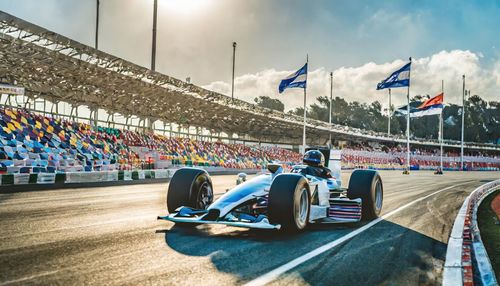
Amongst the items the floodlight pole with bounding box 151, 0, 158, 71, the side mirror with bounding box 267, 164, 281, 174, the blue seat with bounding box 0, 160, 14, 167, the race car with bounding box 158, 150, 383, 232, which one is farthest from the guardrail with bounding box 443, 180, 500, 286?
the floodlight pole with bounding box 151, 0, 158, 71

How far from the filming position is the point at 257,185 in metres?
7.51

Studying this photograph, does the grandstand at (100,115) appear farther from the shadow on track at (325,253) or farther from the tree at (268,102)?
the tree at (268,102)

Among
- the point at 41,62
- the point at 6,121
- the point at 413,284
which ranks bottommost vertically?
the point at 413,284

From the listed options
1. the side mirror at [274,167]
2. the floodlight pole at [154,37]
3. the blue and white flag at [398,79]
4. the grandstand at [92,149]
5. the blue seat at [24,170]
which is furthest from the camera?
the blue and white flag at [398,79]

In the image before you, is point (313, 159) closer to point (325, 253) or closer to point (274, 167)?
point (274, 167)

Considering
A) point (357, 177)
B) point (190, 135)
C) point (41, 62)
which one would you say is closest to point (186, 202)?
point (357, 177)

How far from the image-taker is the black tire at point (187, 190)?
793cm

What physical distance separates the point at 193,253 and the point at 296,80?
30.4m

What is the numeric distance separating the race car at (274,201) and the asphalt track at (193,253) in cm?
25

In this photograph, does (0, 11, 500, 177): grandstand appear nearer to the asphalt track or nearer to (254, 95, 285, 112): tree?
the asphalt track

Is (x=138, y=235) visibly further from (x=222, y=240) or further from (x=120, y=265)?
(x=120, y=265)

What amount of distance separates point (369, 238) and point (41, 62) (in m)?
22.9

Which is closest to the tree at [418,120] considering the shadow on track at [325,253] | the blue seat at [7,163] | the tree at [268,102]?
the tree at [268,102]

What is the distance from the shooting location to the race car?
6.77 meters
